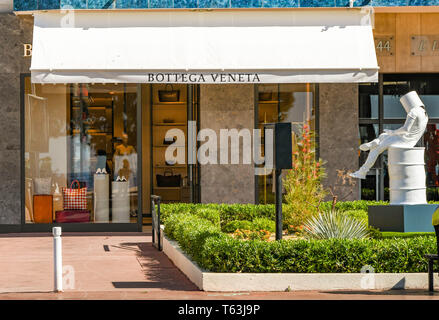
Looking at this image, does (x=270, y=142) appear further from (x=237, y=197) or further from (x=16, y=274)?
(x=16, y=274)

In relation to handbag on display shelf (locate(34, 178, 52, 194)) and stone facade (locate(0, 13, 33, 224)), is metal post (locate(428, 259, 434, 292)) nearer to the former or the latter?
handbag on display shelf (locate(34, 178, 52, 194))

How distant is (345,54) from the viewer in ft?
48.2

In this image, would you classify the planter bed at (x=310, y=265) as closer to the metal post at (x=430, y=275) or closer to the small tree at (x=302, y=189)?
the metal post at (x=430, y=275)

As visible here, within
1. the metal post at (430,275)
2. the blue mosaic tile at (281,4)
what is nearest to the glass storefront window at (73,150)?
the blue mosaic tile at (281,4)

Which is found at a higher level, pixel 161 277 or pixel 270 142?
pixel 270 142

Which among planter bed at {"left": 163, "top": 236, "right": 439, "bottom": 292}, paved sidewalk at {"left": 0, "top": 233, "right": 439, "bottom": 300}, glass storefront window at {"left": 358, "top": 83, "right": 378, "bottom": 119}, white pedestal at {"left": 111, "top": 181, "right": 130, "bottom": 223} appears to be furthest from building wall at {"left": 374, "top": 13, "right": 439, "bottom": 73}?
planter bed at {"left": 163, "top": 236, "right": 439, "bottom": 292}

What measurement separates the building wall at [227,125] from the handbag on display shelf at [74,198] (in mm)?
Result: 2798

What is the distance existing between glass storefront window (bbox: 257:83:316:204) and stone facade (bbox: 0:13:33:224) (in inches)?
218

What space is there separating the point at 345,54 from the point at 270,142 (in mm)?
3093

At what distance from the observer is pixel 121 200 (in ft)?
54.4

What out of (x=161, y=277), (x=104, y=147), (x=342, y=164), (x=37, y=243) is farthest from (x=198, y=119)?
(x=161, y=277)

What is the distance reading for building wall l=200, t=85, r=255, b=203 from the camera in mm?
16797

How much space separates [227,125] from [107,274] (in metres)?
7.18

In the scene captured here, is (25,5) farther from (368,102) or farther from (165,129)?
(368,102)
